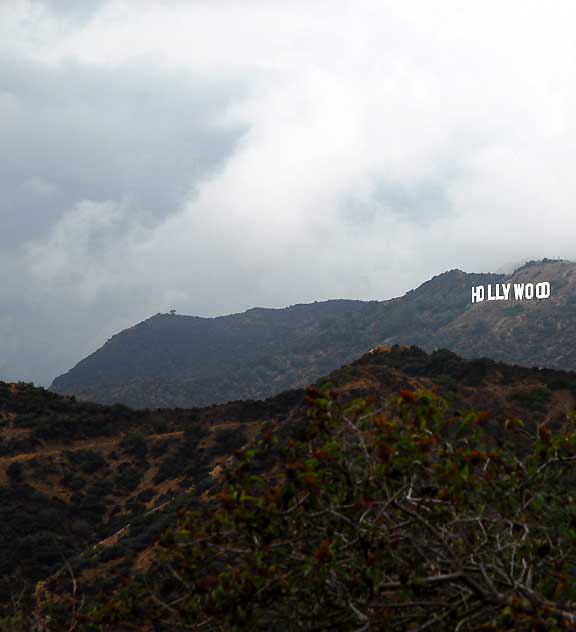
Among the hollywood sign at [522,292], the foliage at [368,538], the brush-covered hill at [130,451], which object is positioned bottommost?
the brush-covered hill at [130,451]

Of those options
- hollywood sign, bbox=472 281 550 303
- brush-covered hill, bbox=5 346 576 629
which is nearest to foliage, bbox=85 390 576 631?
brush-covered hill, bbox=5 346 576 629

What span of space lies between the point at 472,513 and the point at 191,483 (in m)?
44.2

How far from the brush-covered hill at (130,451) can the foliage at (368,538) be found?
26.0 metres

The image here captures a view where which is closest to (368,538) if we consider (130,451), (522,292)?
(130,451)

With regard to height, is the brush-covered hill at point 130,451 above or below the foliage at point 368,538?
below

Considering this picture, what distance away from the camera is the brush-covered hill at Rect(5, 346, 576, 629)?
3616cm

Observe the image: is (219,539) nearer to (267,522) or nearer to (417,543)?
(267,522)

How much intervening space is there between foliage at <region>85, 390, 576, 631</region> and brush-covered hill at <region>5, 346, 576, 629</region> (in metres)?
26.0

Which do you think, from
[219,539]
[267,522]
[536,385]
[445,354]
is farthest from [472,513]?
[445,354]

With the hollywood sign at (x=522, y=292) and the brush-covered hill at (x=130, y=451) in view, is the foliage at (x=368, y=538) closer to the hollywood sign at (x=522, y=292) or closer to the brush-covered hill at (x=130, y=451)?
the brush-covered hill at (x=130, y=451)

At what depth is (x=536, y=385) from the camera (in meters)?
52.1

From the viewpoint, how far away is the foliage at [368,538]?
5594 millimetres

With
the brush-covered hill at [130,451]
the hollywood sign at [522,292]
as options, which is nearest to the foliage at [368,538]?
the brush-covered hill at [130,451]

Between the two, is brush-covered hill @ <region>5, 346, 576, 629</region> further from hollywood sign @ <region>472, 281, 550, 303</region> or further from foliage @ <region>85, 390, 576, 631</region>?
hollywood sign @ <region>472, 281, 550, 303</region>
